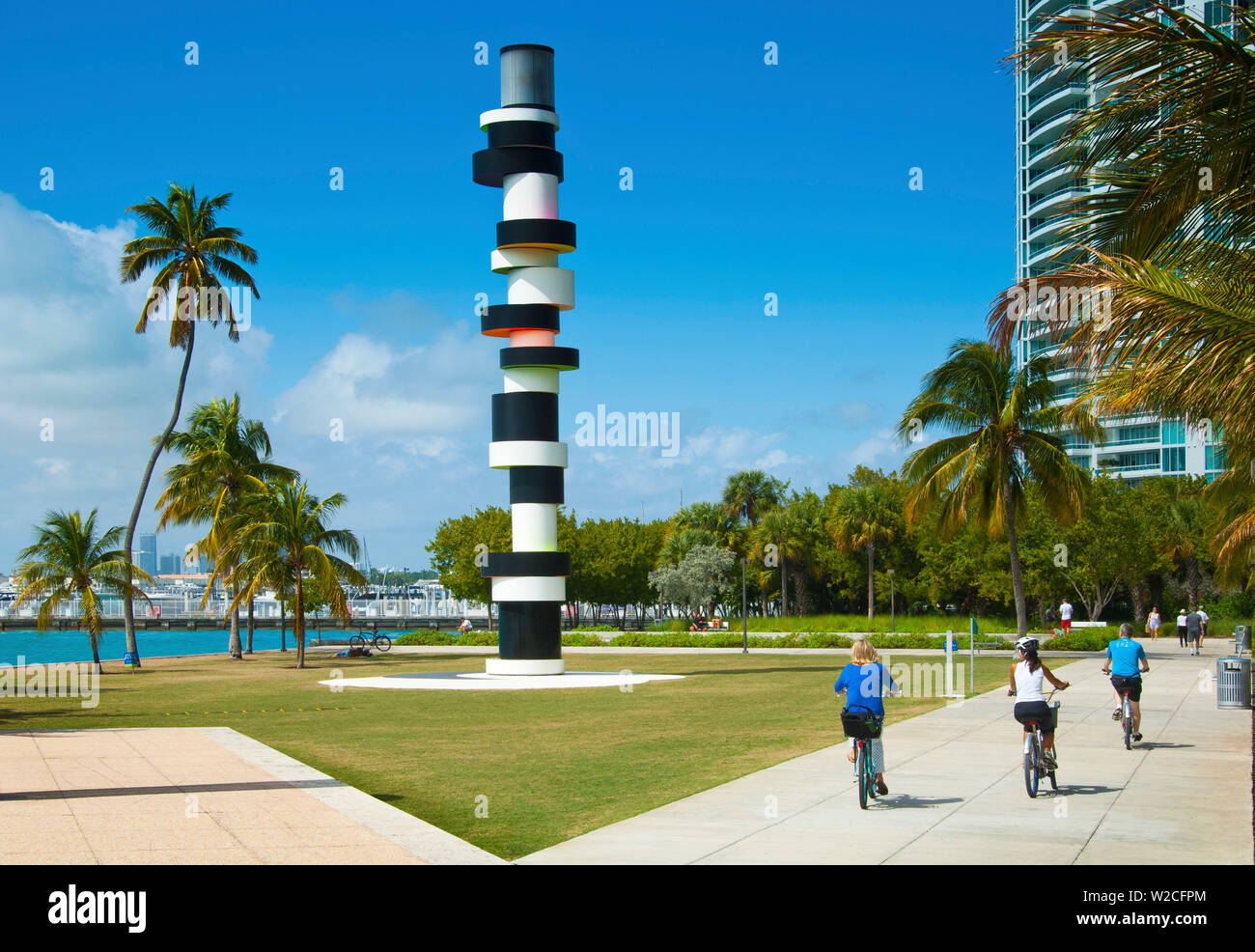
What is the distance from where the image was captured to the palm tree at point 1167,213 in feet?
36.1

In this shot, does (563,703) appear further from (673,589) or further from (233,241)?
(673,589)

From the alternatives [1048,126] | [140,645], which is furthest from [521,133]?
[140,645]

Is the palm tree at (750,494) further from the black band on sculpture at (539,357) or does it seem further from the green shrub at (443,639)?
the black band on sculpture at (539,357)

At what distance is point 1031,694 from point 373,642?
46.1 metres

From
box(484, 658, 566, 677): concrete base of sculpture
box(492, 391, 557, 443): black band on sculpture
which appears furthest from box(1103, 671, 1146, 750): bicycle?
box(492, 391, 557, 443): black band on sculpture

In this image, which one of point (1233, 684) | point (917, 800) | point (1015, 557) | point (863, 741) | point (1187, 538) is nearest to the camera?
point (863, 741)

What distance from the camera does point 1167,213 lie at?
1273 centimetres

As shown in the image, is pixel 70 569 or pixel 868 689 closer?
pixel 868 689

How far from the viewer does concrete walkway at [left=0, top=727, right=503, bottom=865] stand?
34.1 feet

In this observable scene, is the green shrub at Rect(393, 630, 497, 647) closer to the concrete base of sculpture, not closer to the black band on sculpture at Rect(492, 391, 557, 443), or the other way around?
the concrete base of sculpture

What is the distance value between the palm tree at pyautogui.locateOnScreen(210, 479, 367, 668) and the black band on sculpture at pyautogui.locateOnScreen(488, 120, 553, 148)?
16.2 meters

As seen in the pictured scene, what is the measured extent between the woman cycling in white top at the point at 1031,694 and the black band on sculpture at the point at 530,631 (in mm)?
24517

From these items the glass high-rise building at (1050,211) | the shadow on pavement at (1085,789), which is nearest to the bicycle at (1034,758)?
the shadow on pavement at (1085,789)

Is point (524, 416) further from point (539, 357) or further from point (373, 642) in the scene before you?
point (373, 642)
